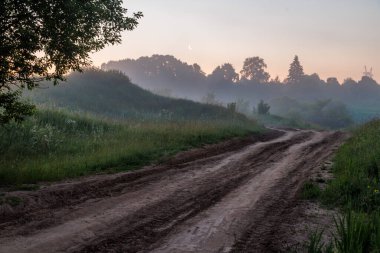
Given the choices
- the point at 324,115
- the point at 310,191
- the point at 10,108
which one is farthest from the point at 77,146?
the point at 324,115

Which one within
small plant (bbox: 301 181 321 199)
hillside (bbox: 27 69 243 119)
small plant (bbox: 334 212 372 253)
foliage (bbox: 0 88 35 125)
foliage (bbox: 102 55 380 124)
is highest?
foliage (bbox: 102 55 380 124)

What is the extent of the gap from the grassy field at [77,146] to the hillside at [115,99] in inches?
853

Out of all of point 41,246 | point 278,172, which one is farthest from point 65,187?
point 278,172

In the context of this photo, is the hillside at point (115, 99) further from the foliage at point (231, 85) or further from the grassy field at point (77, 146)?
the foliage at point (231, 85)

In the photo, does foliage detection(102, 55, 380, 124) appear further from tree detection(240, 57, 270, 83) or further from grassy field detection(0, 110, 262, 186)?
grassy field detection(0, 110, 262, 186)

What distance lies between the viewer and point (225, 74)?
17900 centimetres

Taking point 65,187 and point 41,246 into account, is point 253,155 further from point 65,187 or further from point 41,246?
Answer: point 41,246

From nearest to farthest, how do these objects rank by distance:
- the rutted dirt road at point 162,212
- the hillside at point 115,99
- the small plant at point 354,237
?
the small plant at point 354,237 → the rutted dirt road at point 162,212 → the hillside at point 115,99

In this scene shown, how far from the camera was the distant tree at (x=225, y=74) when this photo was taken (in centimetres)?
17762

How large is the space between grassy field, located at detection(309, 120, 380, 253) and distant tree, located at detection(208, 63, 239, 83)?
16375 cm

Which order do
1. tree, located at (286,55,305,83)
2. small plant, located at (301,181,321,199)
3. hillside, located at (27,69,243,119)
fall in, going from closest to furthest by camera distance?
small plant, located at (301,181,321,199)
hillside, located at (27,69,243,119)
tree, located at (286,55,305,83)

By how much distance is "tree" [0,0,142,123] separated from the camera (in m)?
10.1

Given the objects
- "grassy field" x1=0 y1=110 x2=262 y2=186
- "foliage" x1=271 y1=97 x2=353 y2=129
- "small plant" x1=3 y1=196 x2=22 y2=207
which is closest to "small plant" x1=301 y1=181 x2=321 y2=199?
"grassy field" x1=0 y1=110 x2=262 y2=186

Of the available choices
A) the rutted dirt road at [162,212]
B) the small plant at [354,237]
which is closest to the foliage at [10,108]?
the rutted dirt road at [162,212]
